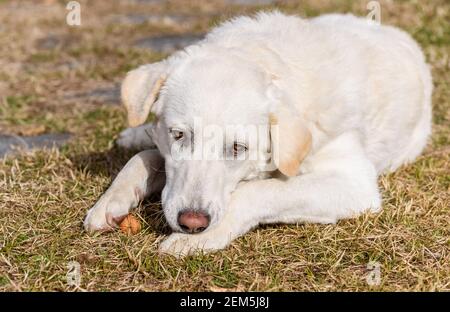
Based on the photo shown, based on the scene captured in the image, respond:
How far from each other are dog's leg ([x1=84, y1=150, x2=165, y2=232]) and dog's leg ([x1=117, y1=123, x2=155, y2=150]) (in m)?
0.98

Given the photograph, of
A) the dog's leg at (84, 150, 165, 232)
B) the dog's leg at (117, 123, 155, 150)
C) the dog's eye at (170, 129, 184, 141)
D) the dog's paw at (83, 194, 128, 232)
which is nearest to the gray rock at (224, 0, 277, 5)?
the dog's leg at (117, 123, 155, 150)

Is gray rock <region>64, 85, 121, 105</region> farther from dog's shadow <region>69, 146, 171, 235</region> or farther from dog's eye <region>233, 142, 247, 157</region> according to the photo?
dog's eye <region>233, 142, 247, 157</region>

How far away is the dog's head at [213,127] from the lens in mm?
3918

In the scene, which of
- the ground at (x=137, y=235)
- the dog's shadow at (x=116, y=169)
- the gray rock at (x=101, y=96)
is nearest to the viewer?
the ground at (x=137, y=235)

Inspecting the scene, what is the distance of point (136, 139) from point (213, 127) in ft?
6.59

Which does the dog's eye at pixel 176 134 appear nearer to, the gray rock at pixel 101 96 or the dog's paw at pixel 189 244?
the dog's paw at pixel 189 244

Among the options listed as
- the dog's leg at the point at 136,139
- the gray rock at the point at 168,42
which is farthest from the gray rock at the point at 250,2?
the dog's leg at the point at 136,139

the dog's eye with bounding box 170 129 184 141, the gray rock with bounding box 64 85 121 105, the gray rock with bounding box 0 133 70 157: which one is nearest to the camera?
the dog's eye with bounding box 170 129 184 141

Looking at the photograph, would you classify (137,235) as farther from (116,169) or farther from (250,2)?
(250,2)

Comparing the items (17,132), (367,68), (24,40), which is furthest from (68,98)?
(367,68)

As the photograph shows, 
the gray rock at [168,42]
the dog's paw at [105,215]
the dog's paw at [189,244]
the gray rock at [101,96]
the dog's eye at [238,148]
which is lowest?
the gray rock at [168,42]

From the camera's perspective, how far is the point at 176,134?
161 inches

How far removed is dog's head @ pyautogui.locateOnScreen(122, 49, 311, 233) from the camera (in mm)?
3918

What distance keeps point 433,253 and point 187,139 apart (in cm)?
151
